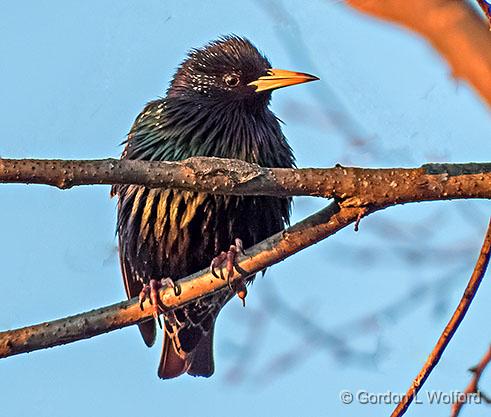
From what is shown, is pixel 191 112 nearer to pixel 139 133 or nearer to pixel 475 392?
pixel 139 133

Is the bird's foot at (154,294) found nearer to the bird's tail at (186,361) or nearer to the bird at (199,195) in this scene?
the bird at (199,195)

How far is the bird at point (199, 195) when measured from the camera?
5055 mm

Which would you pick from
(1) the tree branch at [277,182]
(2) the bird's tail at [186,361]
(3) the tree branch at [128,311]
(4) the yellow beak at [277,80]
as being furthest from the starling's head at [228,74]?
(1) the tree branch at [277,182]

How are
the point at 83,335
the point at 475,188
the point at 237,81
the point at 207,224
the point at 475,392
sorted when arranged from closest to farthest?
the point at 475,392 < the point at 475,188 < the point at 83,335 < the point at 207,224 < the point at 237,81

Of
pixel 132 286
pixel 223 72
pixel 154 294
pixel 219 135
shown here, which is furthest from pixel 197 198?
pixel 154 294

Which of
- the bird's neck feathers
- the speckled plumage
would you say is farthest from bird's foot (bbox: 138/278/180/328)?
the bird's neck feathers

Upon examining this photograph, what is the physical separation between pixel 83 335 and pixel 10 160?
68 cm

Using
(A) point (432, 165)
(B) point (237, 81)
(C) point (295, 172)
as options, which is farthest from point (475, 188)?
(B) point (237, 81)

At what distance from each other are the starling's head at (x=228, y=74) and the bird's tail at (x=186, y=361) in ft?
4.13

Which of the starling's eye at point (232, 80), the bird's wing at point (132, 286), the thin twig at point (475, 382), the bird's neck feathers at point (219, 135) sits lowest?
the thin twig at point (475, 382)

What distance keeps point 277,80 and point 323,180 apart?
6.65ft

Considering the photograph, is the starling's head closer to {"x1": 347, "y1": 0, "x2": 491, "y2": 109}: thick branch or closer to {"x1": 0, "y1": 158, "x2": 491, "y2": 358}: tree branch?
{"x1": 0, "y1": 158, "x2": 491, "y2": 358}: tree branch

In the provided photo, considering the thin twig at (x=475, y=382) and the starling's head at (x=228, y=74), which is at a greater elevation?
the starling's head at (x=228, y=74)

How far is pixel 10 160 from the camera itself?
312cm
